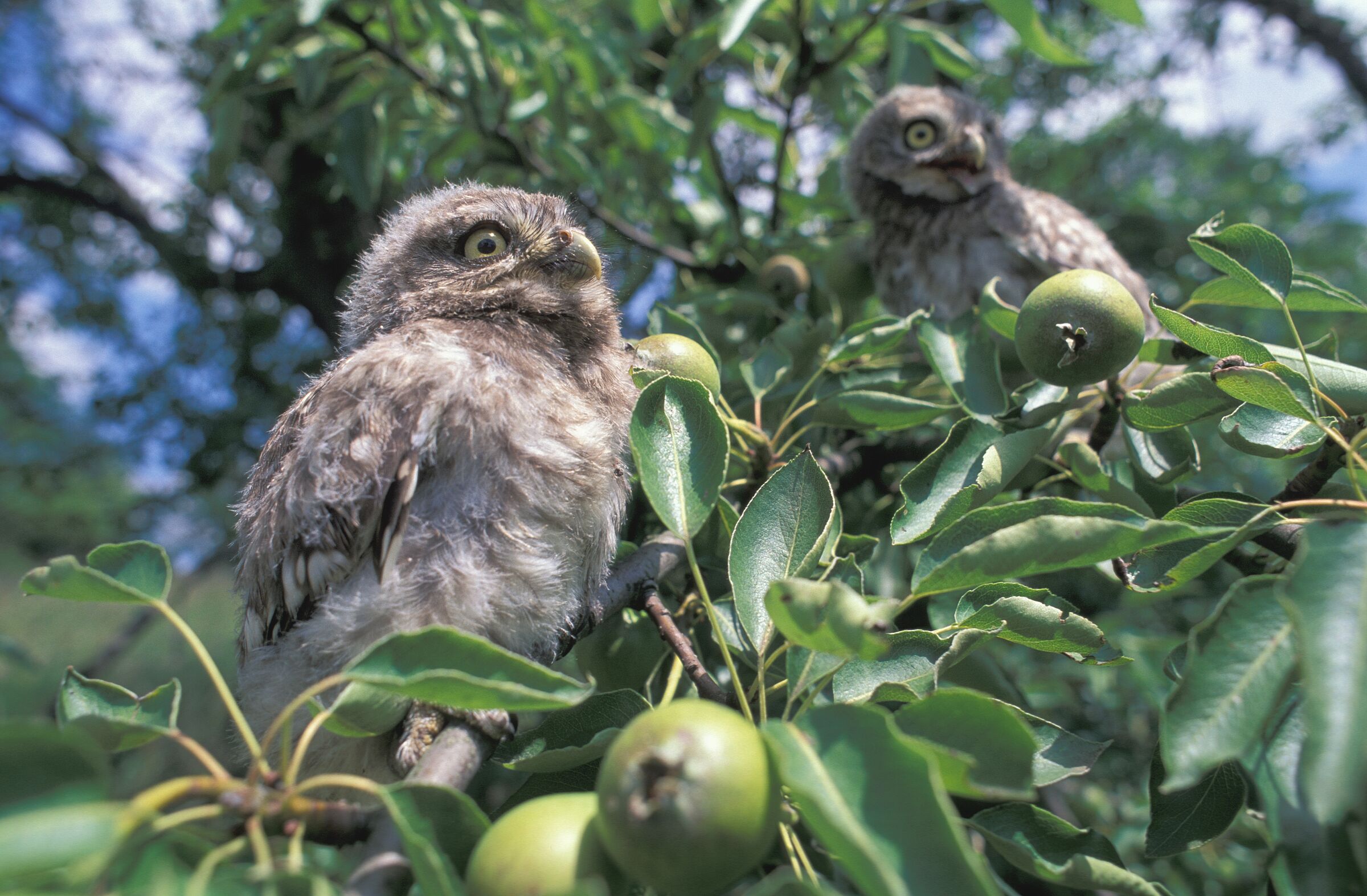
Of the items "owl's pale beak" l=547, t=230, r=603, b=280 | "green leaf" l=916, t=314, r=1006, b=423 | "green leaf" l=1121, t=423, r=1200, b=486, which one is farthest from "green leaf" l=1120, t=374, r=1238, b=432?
"owl's pale beak" l=547, t=230, r=603, b=280

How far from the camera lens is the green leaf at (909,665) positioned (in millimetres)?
992

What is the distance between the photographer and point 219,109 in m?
2.89

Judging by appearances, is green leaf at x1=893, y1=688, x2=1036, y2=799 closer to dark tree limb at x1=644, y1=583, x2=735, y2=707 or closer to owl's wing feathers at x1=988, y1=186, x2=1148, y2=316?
dark tree limb at x1=644, y1=583, x2=735, y2=707

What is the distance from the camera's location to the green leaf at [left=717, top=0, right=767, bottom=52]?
1.98 metres

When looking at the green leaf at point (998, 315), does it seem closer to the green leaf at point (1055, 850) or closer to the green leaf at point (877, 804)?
the green leaf at point (1055, 850)

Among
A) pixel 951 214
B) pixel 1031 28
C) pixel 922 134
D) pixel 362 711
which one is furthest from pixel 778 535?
pixel 922 134

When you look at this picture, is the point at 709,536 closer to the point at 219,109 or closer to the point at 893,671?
the point at 893,671

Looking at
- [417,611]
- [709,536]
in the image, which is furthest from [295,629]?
[709,536]

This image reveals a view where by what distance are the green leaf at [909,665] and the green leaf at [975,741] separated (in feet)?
0.59

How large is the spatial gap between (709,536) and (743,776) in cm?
86

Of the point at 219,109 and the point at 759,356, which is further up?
the point at 219,109

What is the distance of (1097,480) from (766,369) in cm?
67

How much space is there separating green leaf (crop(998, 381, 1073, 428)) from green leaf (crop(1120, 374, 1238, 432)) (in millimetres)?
103

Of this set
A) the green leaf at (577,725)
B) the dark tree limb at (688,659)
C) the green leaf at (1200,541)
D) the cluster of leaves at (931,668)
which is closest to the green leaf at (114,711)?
the cluster of leaves at (931,668)
